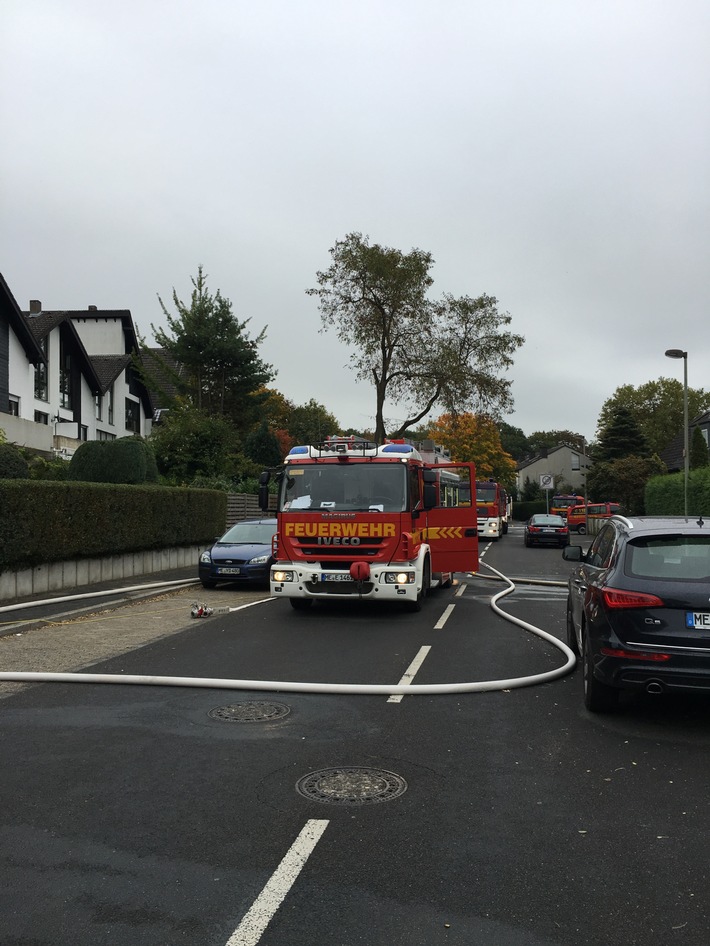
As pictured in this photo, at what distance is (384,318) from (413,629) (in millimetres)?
28742

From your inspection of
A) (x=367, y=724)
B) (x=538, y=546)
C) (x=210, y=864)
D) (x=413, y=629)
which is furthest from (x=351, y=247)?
(x=210, y=864)

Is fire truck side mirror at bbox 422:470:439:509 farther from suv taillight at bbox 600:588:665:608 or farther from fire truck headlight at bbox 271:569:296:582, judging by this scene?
suv taillight at bbox 600:588:665:608

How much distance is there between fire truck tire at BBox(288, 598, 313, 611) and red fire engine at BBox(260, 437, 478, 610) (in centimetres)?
2

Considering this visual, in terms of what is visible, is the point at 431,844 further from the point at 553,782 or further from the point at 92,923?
the point at 92,923

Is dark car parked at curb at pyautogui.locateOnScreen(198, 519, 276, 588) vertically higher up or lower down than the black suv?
lower down

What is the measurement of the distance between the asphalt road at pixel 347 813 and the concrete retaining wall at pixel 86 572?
6985 mm

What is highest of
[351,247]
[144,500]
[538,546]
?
[351,247]

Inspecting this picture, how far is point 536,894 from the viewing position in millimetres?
3615

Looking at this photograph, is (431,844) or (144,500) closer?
(431,844)

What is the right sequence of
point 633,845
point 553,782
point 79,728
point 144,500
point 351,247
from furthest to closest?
point 351,247, point 144,500, point 79,728, point 553,782, point 633,845

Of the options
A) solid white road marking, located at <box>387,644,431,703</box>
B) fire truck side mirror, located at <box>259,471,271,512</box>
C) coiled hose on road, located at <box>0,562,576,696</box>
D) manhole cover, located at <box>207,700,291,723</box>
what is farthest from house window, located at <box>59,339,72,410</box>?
manhole cover, located at <box>207,700,291,723</box>

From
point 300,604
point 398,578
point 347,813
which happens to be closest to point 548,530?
point 300,604

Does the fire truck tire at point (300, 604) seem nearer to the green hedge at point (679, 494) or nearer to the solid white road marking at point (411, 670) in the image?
the solid white road marking at point (411, 670)

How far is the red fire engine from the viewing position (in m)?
12.7
